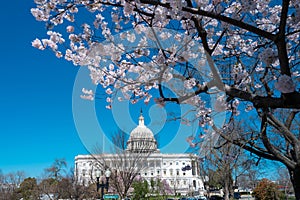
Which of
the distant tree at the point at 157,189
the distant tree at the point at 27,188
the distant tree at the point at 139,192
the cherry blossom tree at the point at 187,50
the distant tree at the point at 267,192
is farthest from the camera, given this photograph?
the distant tree at the point at 27,188

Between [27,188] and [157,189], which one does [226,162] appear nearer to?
[157,189]

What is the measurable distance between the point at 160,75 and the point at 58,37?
1888mm

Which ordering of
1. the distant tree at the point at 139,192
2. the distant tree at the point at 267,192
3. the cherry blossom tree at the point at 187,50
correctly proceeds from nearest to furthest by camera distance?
the cherry blossom tree at the point at 187,50, the distant tree at the point at 267,192, the distant tree at the point at 139,192

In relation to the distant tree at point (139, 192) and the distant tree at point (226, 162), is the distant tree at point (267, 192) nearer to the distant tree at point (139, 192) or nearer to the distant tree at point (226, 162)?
the distant tree at point (226, 162)

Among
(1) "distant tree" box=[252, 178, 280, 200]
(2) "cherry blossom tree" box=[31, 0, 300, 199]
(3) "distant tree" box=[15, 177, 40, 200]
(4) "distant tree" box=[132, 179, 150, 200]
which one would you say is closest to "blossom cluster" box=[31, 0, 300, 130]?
(2) "cherry blossom tree" box=[31, 0, 300, 199]

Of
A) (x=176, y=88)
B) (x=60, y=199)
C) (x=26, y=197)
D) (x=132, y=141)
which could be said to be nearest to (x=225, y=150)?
(x=132, y=141)

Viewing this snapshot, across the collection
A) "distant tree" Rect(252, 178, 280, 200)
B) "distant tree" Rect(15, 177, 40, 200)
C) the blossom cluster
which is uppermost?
the blossom cluster

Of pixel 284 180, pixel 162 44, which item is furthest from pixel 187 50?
pixel 284 180

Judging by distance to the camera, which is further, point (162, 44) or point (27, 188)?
point (27, 188)

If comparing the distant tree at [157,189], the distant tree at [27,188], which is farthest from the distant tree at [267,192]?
the distant tree at [27,188]

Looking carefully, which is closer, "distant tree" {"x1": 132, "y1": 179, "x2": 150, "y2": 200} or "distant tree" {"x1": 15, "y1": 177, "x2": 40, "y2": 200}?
"distant tree" {"x1": 132, "y1": 179, "x2": 150, "y2": 200}

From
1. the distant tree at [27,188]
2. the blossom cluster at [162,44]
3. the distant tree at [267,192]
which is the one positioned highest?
the blossom cluster at [162,44]

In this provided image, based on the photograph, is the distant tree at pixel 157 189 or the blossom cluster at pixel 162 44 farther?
the distant tree at pixel 157 189

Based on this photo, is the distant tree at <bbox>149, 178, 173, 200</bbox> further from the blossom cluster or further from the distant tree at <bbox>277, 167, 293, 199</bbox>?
the blossom cluster
